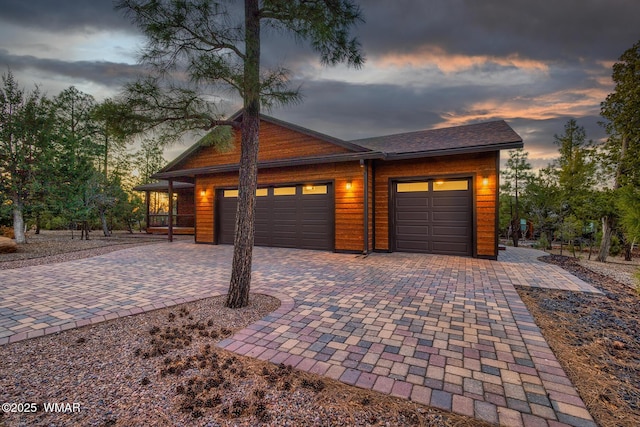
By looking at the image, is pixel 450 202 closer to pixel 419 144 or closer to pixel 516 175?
pixel 419 144

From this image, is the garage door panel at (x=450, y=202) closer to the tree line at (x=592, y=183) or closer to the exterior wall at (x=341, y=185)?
the exterior wall at (x=341, y=185)

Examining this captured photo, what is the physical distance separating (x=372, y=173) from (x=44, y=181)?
1200cm

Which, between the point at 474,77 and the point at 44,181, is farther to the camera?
the point at 44,181

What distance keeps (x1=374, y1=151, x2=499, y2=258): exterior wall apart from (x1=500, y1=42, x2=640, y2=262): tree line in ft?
7.74

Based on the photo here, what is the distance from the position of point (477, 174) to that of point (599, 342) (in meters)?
5.42

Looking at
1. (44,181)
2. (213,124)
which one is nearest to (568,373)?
(213,124)

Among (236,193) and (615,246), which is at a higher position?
(236,193)

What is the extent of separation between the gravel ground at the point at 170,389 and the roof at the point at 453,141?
675 centimetres

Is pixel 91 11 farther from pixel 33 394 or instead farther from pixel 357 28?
pixel 33 394

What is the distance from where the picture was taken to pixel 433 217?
795 centimetres

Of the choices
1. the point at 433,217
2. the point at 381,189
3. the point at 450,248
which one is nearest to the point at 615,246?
the point at 450,248

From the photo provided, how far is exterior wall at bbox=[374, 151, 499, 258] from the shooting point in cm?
711

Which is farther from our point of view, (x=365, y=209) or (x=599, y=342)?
(x=365, y=209)

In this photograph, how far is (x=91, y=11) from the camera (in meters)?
5.94
